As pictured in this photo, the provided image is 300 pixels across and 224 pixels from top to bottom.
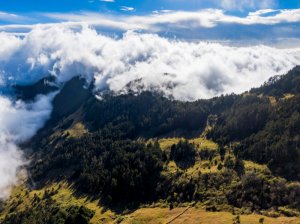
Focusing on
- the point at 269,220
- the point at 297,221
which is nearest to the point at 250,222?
the point at 269,220

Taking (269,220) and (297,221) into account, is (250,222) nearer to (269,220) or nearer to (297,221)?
(269,220)
